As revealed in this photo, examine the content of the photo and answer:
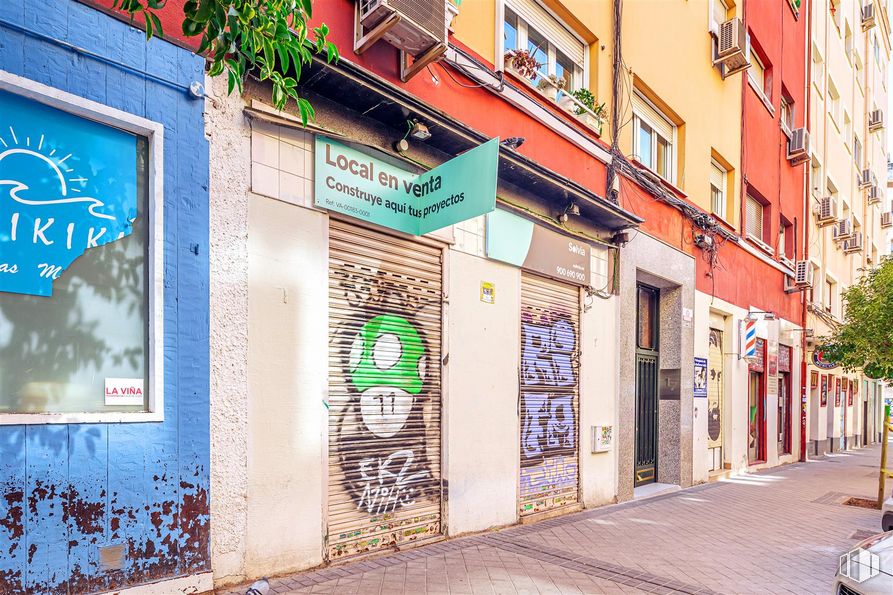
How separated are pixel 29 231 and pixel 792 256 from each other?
772 inches

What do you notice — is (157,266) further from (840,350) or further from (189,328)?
(840,350)

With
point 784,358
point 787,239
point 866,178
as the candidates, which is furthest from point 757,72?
point 866,178

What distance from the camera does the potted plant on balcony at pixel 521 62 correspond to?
8055 mm

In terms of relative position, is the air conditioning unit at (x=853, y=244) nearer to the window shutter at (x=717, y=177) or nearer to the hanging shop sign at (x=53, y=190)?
the window shutter at (x=717, y=177)

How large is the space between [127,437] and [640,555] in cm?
502

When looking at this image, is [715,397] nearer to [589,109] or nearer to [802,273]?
[802,273]

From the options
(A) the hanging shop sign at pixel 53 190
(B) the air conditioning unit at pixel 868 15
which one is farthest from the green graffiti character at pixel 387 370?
(B) the air conditioning unit at pixel 868 15

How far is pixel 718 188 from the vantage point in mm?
14312

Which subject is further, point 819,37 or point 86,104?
point 819,37

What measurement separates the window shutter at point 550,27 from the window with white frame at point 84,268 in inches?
214

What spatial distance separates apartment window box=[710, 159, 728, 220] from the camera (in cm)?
1396

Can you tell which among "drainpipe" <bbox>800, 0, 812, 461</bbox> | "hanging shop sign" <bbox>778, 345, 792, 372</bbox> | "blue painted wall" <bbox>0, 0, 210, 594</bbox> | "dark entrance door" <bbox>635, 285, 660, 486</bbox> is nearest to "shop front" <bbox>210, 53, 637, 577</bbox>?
"blue painted wall" <bbox>0, 0, 210, 594</bbox>

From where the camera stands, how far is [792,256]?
61.8 feet

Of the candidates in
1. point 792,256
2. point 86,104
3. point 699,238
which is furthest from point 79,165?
point 792,256
